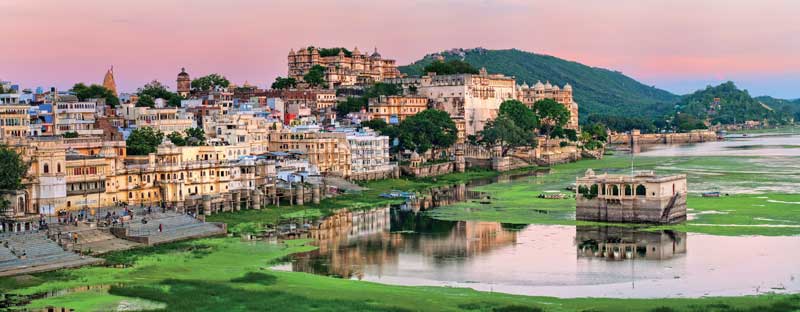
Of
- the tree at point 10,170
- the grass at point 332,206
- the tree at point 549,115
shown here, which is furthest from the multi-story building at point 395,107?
the tree at point 10,170

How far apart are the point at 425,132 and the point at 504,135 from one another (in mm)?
13489

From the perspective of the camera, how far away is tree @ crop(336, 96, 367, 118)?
13888cm

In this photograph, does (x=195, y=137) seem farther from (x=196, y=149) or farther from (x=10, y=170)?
(x=10, y=170)

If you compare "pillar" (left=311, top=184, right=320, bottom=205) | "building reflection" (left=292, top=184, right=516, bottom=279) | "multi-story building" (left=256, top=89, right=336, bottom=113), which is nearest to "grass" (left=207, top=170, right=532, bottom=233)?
"pillar" (left=311, top=184, right=320, bottom=205)

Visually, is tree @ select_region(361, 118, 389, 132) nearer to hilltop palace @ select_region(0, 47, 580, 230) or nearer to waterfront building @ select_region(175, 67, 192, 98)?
hilltop palace @ select_region(0, 47, 580, 230)

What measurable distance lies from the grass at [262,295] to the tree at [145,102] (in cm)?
5091

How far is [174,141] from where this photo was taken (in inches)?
3374

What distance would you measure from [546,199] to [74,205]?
38.1 metres

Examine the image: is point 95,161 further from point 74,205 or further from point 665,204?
point 665,204

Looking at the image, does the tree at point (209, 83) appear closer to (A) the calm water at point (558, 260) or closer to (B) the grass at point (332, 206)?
(B) the grass at point (332, 206)

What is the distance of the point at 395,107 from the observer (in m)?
140

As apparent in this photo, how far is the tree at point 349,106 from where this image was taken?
456 ft

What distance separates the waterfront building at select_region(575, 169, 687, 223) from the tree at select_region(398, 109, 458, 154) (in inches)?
1941

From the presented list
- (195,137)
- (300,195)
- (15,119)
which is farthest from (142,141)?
(300,195)
